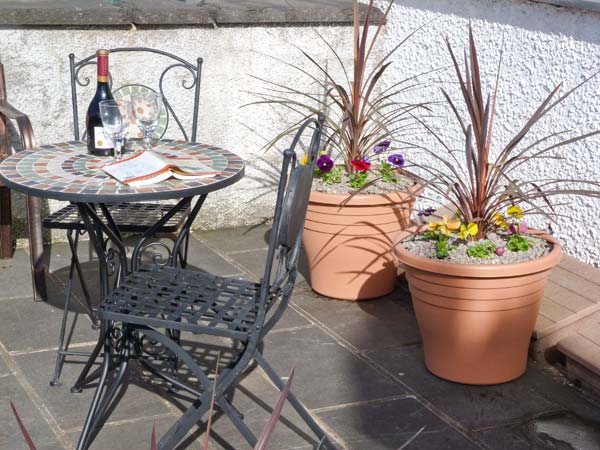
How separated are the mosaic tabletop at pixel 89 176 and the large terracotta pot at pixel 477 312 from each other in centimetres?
77

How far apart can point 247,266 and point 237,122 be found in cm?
87

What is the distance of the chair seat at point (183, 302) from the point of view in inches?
98.8

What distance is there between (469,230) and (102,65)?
138 cm

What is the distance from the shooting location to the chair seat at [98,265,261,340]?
2510 mm

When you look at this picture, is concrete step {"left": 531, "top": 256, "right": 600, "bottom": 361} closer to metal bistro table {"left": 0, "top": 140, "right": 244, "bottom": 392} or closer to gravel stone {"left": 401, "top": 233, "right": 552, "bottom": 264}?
gravel stone {"left": 401, "top": 233, "right": 552, "bottom": 264}

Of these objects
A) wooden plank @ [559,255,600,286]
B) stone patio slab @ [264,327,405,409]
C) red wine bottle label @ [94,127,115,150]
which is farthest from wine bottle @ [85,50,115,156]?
wooden plank @ [559,255,600,286]

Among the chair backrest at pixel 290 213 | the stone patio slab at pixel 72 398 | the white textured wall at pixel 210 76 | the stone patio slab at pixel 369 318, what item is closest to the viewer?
the chair backrest at pixel 290 213

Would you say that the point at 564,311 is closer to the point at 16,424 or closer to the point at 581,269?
the point at 581,269

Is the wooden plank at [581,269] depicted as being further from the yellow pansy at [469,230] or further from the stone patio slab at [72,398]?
the stone patio slab at [72,398]

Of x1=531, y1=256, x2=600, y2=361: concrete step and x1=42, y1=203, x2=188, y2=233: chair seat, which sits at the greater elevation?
x1=42, y1=203, x2=188, y2=233: chair seat

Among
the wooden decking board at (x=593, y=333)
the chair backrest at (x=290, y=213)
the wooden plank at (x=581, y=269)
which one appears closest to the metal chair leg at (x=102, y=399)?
the chair backrest at (x=290, y=213)

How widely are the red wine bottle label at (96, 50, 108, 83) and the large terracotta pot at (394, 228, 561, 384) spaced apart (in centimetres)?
120

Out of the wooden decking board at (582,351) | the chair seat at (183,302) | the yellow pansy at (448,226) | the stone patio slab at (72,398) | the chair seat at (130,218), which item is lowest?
the stone patio slab at (72,398)

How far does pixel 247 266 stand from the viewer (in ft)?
14.6
